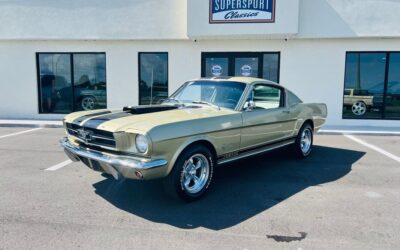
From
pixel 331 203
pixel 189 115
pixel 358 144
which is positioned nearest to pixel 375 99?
pixel 358 144

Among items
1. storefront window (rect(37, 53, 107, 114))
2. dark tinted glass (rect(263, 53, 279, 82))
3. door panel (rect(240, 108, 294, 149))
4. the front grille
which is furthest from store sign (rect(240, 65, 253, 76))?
the front grille

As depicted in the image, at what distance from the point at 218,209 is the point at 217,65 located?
7981 mm

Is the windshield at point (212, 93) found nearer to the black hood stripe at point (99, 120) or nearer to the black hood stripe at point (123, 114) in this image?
the black hood stripe at point (123, 114)

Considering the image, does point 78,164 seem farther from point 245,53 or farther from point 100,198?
point 245,53

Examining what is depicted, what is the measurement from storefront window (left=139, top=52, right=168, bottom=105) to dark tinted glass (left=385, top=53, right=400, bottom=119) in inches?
298

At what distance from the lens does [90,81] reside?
12164mm

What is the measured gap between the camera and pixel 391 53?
1084 centimetres

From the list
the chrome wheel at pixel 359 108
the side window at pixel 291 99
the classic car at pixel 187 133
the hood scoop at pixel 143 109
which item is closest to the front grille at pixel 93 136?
the classic car at pixel 187 133

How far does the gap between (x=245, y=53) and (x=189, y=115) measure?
289 inches

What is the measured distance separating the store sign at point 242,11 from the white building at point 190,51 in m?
0.03

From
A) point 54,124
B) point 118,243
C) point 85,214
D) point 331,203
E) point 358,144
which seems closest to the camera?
point 118,243

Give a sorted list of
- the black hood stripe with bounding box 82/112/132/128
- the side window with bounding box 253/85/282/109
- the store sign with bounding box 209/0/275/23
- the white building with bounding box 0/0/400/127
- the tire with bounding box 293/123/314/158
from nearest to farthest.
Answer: the black hood stripe with bounding box 82/112/132/128 < the side window with bounding box 253/85/282/109 < the tire with bounding box 293/123/314/158 < the store sign with bounding box 209/0/275/23 < the white building with bounding box 0/0/400/127

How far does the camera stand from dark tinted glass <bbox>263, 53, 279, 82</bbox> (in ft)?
36.9

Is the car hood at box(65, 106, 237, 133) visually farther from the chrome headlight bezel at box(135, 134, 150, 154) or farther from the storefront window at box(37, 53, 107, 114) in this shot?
the storefront window at box(37, 53, 107, 114)
